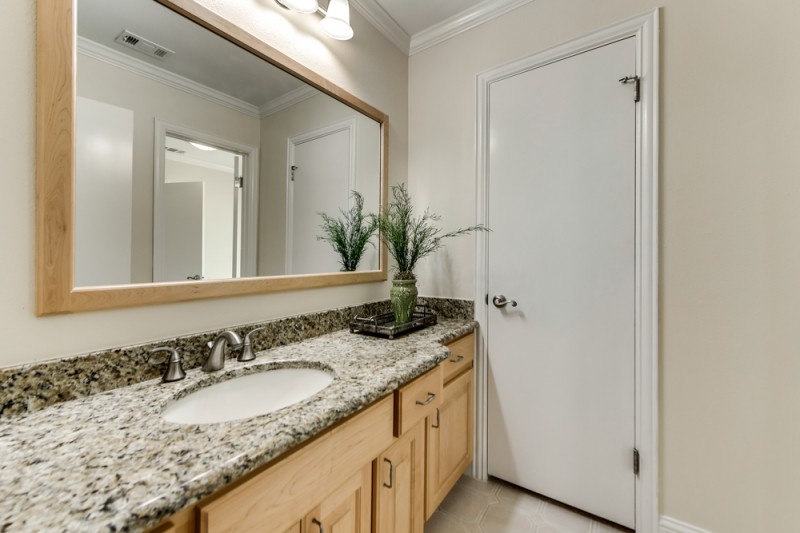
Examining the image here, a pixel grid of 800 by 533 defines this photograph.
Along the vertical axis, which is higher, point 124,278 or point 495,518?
point 124,278

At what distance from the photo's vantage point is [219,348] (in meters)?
0.98

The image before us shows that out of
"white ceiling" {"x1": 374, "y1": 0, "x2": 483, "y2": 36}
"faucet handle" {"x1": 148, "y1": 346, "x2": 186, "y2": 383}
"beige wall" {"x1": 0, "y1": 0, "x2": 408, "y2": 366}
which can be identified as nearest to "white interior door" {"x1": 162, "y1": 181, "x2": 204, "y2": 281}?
"beige wall" {"x1": 0, "y1": 0, "x2": 408, "y2": 366}

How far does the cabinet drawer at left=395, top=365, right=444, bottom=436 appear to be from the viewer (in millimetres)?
994

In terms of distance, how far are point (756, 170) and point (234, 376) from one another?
1.89 meters

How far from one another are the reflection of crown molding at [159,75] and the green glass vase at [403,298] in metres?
0.92

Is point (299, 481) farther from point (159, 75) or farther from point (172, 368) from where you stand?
point (159, 75)

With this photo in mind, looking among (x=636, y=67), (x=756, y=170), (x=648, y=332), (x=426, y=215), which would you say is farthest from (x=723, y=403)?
(x=426, y=215)

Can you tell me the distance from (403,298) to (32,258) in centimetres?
118

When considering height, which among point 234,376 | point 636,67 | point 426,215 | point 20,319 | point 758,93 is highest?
point 636,67

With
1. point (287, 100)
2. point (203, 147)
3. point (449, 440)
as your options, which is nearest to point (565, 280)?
point (449, 440)

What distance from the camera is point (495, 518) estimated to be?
4.83ft

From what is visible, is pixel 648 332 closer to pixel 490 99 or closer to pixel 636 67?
pixel 636 67

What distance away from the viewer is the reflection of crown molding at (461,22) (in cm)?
166

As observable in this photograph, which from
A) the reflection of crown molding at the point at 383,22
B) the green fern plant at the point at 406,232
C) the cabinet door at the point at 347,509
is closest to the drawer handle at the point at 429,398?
the cabinet door at the point at 347,509
